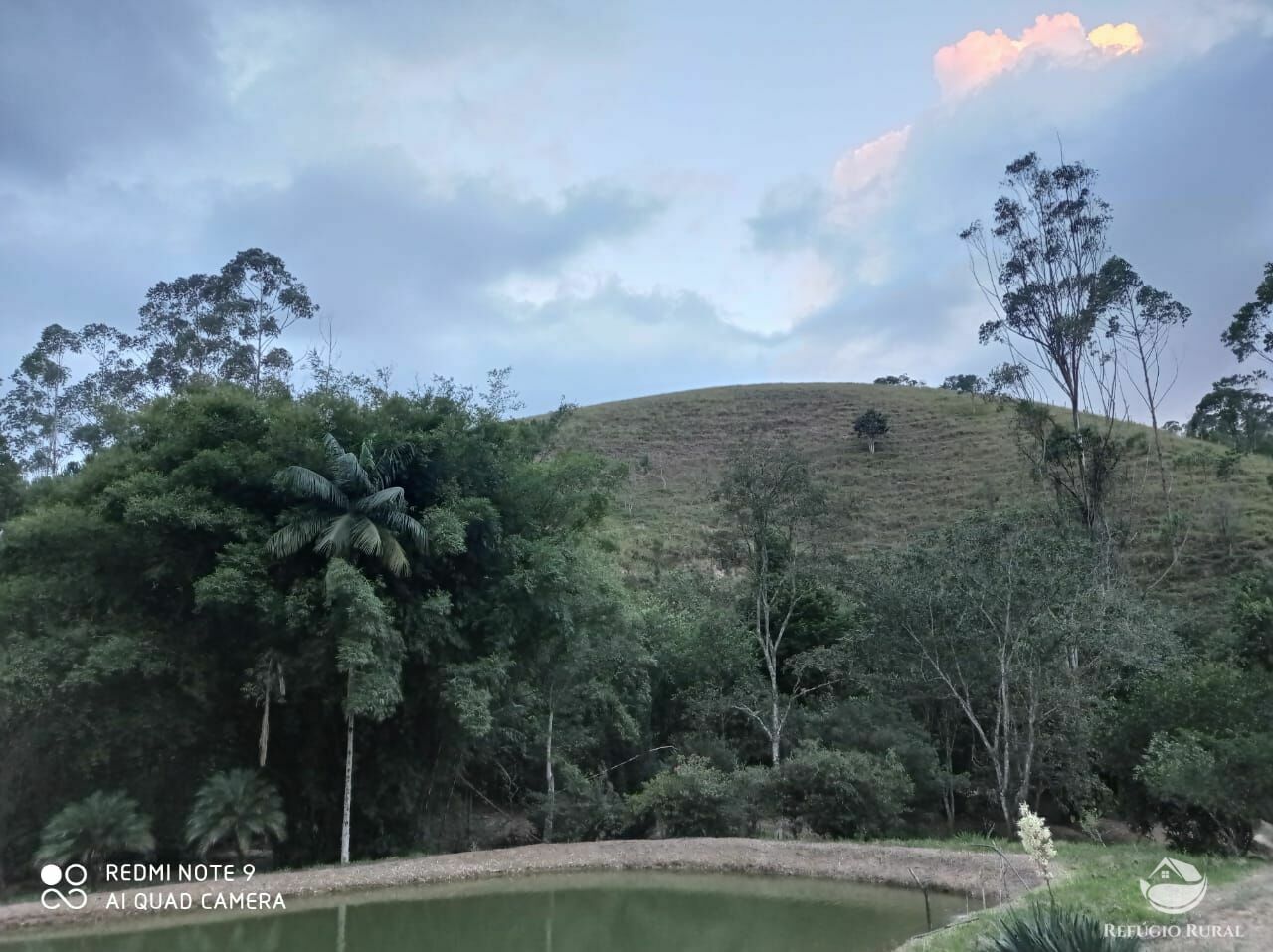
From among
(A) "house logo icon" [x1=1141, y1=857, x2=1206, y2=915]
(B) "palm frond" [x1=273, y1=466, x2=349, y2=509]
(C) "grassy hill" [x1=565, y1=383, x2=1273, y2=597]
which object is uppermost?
(C) "grassy hill" [x1=565, y1=383, x2=1273, y2=597]

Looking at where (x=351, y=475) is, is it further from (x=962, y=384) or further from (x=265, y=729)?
(x=962, y=384)

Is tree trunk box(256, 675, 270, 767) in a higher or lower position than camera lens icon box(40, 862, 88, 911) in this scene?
higher

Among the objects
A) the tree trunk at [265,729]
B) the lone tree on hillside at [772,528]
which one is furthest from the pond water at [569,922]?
the lone tree on hillside at [772,528]

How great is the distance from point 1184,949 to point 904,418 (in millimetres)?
57349

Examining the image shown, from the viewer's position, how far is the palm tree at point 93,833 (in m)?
14.3

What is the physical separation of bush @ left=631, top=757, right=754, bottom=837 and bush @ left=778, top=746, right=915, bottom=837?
135 cm

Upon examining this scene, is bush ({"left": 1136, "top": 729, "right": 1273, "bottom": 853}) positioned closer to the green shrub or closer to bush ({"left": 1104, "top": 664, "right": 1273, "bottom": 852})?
bush ({"left": 1104, "top": 664, "right": 1273, "bottom": 852})

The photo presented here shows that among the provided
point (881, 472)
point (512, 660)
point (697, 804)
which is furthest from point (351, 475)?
point (881, 472)

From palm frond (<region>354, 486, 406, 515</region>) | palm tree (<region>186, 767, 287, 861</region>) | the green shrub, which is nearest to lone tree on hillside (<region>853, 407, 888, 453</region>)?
palm frond (<region>354, 486, 406, 515</region>)

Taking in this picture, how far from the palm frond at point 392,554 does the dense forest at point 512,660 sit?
269 mm

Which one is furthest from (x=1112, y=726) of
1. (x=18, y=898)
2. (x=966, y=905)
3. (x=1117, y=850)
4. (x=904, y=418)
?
(x=904, y=418)

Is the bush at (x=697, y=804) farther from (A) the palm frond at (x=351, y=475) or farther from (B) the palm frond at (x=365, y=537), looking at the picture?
(A) the palm frond at (x=351, y=475)

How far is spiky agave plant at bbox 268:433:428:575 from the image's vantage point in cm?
1599

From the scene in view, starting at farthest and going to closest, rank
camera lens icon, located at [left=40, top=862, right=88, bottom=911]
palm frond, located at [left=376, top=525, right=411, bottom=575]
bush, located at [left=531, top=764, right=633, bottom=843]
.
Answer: bush, located at [left=531, top=764, right=633, bottom=843] < palm frond, located at [left=376, top=525, right=411, bottom=575] < camera lens icon, located at [left=40, top=862, right=88, bottom=911]
